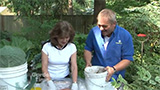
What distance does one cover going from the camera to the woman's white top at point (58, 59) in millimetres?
2104

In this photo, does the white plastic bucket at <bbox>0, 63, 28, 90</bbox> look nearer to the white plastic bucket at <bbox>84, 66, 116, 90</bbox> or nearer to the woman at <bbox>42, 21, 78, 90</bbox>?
the woman at <bbox>42, 21, 78, 90</bbox>

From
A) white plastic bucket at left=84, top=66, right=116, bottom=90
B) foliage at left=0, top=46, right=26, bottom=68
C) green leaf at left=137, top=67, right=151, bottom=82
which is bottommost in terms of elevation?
white plastic bucket at left=84, top=66, right=116, bottom=90

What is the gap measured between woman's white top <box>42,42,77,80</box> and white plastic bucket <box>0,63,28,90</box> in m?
0.54

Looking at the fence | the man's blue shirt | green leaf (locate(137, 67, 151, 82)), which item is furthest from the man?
the fence

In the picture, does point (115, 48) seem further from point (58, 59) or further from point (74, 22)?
point (74, 22)

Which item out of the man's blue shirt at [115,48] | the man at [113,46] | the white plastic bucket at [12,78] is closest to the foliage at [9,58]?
the white plastic bucket at [12,78]

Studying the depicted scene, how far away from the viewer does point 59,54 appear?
2.13 meters

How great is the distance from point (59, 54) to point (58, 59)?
0.20ft

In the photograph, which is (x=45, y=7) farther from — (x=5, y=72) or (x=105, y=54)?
(x=5, y=72)

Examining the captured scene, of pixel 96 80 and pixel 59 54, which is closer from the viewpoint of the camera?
pixel 96 80

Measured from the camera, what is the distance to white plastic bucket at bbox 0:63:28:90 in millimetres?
1521

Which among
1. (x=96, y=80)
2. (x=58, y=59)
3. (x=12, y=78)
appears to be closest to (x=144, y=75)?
(x=96, y=80)

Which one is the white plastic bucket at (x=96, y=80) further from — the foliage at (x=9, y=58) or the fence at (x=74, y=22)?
the fence at (x=74, y=22)

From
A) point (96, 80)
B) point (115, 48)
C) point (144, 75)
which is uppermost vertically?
point (115, 48)
